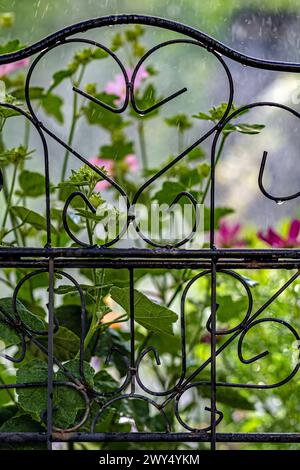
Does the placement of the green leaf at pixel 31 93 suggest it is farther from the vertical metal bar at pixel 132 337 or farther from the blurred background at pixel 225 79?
the blurred background at pixel 225 79

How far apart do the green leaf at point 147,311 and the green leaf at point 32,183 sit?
321 mm

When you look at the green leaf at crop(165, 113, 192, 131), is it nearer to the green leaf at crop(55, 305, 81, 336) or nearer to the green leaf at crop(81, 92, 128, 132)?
the green leaf at crop(81, 92, 128, 132)

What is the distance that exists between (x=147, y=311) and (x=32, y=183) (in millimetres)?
353

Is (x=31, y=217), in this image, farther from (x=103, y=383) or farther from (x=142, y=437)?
(x=142, y=437)

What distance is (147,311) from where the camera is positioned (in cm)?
80

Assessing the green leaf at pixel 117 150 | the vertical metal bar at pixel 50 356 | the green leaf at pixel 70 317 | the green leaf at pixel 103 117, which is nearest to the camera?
the vertical metal bar at pixel 50 356

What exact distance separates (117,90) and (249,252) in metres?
0.67

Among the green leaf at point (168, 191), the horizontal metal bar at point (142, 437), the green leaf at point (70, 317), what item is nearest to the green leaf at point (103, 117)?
the green leaf at point (168, 191)

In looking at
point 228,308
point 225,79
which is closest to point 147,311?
point 228,308

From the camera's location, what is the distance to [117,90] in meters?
1.34

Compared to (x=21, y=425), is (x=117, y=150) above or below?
above

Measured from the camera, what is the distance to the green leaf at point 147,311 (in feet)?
2.58

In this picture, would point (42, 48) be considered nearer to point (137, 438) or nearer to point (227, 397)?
point (137, 438)
